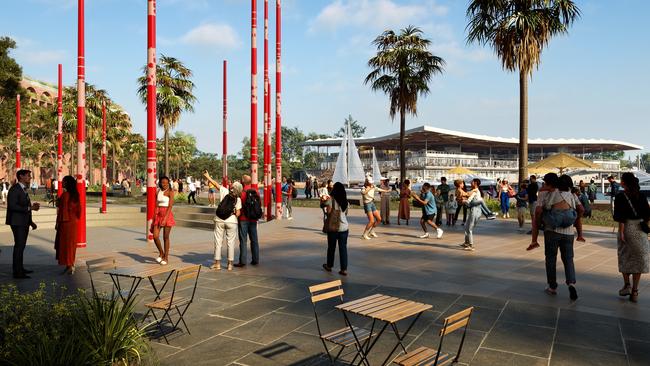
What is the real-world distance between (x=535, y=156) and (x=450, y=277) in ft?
305

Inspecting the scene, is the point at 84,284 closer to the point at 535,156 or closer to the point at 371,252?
the point at 371,252

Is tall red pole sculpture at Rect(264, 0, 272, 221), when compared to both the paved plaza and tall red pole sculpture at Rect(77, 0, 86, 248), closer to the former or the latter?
the paved plaza

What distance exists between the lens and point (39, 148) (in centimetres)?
5062

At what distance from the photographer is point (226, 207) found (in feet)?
27.6

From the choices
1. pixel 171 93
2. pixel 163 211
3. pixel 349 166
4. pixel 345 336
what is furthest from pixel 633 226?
pixel 349 166

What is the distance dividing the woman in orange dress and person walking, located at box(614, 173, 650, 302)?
810 cm

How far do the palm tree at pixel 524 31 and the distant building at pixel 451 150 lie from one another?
4810 cm

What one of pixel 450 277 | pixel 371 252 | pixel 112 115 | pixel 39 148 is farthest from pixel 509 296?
pixel 39 148

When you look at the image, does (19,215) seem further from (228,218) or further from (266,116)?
(266,116)

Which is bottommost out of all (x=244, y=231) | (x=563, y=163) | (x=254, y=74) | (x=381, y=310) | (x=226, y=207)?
(x=381, y=310)

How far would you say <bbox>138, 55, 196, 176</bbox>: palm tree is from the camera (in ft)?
106

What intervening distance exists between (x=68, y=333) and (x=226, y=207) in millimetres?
→ 4682

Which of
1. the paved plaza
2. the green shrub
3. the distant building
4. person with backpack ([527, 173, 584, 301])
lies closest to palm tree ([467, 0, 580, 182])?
the paved plaza

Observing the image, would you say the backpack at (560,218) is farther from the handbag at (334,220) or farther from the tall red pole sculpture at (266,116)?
the tall red pole sculpture at (266,116)
